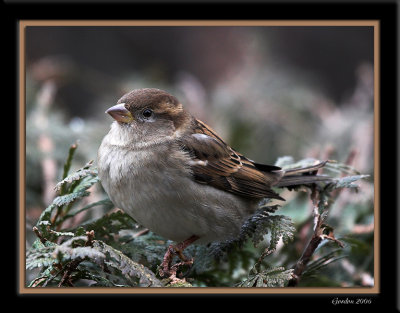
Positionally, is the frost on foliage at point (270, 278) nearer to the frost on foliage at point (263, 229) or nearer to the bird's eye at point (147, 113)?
the frost on foliage at point (263, 229)

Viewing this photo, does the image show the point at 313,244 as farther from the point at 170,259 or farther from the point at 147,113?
the point at 147,113

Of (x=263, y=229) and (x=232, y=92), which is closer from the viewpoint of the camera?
(x=263, y=229)

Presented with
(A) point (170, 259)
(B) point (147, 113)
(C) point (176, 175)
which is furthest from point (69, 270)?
(B) point (147, 113)

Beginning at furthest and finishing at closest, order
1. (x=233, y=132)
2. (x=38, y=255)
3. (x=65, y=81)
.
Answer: (x=65, y=81) < (x=233, y=132) < (x=38, y=255)

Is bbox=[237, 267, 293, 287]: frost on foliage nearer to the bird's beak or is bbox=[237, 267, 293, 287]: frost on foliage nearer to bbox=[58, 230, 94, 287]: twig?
bbox=[58, 230, 94, 287]: twig
